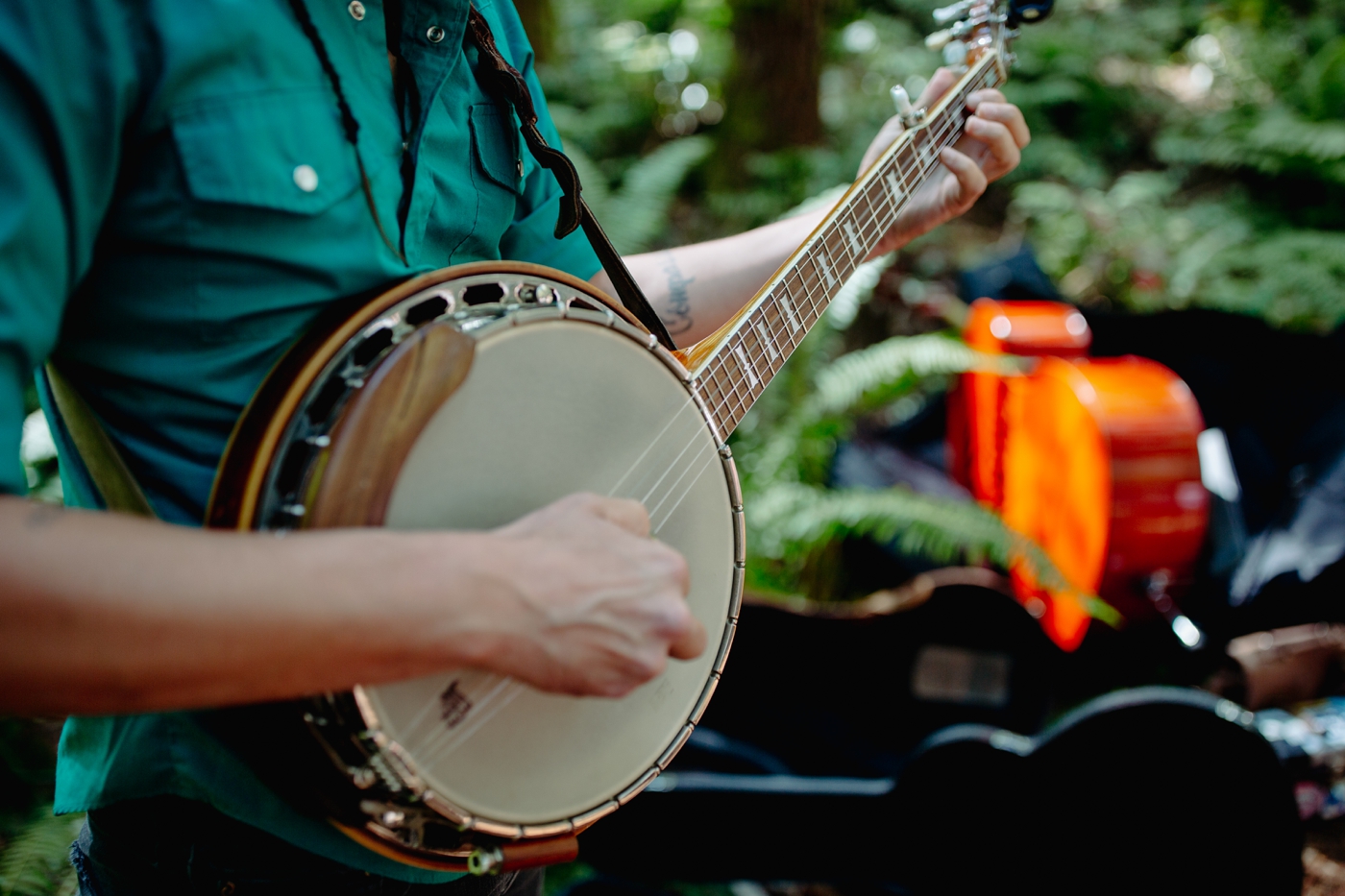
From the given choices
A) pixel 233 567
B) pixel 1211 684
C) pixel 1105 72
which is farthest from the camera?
pixel 1105 72

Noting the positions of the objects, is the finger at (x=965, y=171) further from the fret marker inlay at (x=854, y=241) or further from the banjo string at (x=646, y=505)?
the banjo string at (x=646, y=505)

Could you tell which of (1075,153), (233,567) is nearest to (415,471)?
(233,567)

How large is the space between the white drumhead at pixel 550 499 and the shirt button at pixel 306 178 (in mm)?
190

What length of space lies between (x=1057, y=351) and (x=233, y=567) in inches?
121

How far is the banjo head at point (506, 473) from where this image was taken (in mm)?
692

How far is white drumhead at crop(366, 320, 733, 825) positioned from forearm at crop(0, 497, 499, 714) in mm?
116

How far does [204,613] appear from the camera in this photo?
0.54m

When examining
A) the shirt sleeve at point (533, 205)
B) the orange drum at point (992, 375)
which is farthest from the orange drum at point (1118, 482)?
the shirt sleeve at point (533, 205)

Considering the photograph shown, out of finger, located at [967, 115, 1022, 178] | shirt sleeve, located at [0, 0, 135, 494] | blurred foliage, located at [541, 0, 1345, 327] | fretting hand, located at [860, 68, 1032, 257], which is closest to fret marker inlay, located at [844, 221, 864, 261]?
fretting hand, located at [860, 68, 1032, 257]

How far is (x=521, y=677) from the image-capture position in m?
0.65

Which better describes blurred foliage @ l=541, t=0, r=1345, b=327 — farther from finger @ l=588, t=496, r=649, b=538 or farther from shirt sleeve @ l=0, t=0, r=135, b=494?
shirt sleeve @ l=0, t=0, r=135, b=494

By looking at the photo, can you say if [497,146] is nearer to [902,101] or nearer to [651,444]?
[651,444]

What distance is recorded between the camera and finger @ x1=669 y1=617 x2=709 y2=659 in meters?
0.71

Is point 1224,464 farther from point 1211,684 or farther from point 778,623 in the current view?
point 778,623
